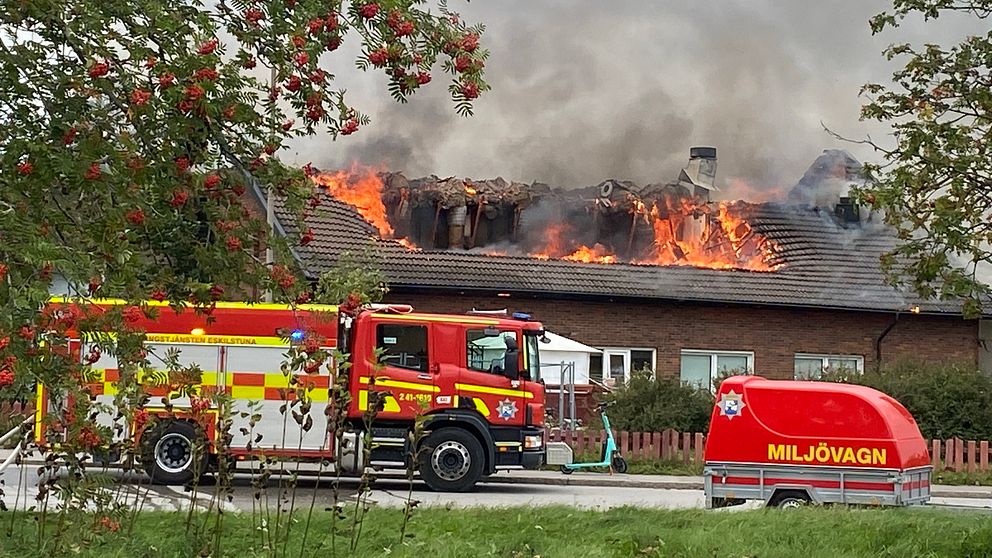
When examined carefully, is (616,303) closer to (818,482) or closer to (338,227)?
(338,227)

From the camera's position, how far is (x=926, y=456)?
14.0 meters

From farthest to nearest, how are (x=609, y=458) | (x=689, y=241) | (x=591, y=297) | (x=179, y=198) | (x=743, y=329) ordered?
(x=689, y=241), (x=743, y=329), (x=591, y=297), (x=609, y=458), (x=179, y=198)

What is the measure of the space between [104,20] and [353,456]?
10.6m

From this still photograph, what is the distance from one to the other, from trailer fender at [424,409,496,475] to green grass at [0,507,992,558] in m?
7.07

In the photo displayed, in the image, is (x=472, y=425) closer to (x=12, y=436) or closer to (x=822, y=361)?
(x=12, y=436)

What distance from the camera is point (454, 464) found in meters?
17.3

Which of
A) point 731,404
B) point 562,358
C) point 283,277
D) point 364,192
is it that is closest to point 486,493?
point 731,404

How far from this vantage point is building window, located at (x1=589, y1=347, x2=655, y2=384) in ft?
90.5

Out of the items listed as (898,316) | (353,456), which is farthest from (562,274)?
(353,456)

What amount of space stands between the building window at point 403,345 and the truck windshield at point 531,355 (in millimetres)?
1366

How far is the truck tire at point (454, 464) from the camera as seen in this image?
1725cm

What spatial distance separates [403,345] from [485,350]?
1085 millimetres

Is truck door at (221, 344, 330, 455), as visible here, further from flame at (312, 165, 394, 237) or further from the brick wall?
flame at (312, 165, 394, 237)

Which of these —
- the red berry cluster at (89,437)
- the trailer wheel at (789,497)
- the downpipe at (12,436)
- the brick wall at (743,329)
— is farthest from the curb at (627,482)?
the red berry cluster at (89,437)
